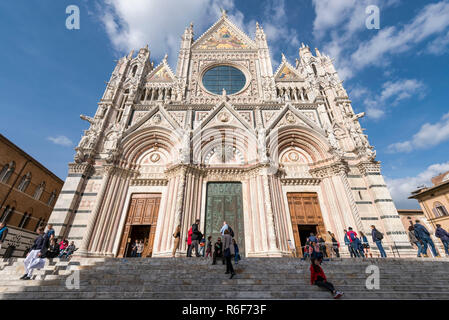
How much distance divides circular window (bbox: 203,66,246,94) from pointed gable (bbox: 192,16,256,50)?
118 inches

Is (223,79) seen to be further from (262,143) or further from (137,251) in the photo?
(137,251)

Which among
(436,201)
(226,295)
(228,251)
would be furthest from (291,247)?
(436,201)

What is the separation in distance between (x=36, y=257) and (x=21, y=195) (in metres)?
13.8

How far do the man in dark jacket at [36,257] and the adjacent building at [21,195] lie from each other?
10224mm

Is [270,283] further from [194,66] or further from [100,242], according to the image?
[194,66]

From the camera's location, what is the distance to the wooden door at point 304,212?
1139cm

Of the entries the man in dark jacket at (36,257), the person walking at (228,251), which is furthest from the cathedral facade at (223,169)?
the person walking at (228,251)

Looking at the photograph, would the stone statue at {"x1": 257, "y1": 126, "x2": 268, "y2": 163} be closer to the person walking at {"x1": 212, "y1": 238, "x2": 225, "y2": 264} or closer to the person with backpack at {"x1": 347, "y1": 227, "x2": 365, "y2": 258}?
the person with backpack at {"x1": 347, "y1": 227, "x2": 365, "y2": 258}

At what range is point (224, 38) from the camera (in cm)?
2098

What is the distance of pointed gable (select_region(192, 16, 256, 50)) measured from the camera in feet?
66.1

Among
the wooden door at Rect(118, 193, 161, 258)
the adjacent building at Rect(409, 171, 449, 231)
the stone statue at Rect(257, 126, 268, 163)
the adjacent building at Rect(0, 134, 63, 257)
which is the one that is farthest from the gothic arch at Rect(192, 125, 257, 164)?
the adjacent building at Rect(409, 171, 449, 231)

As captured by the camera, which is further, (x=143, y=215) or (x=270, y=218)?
(x=143, y=215)

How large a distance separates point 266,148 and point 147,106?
948 centimetres
